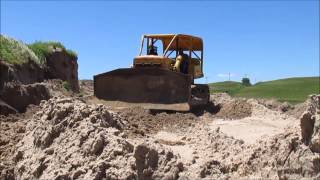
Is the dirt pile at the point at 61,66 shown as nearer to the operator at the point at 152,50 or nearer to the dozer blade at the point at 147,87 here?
the operator at the point at 152,50

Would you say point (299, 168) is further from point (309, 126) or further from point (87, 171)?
point (87, 171)

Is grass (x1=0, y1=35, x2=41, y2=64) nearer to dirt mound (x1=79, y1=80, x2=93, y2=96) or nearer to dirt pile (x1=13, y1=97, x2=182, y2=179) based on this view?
dirt mound (x1=79, y1=80, x2=93, y2=96)

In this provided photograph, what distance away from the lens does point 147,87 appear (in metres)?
14.8

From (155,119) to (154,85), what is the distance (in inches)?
100

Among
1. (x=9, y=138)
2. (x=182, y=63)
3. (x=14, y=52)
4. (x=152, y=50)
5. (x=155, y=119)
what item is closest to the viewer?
(x=9, y=138)

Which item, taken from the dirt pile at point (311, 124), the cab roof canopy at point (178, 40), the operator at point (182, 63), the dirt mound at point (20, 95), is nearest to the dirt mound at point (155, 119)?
the dirt mound at point (20, 95)

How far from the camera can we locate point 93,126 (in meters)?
7.42

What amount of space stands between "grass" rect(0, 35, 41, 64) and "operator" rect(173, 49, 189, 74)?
14.3 ft

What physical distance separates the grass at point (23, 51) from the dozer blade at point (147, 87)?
234 cm

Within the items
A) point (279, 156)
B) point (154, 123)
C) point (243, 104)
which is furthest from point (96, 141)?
point (243, 104)

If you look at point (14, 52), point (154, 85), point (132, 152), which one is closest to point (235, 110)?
point (154, 85)

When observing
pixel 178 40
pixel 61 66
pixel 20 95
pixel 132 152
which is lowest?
pixel 132 152

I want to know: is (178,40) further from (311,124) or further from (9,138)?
(311,124)

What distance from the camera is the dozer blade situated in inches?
568
